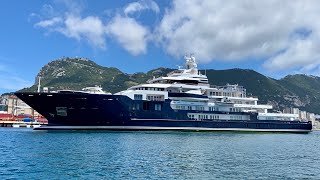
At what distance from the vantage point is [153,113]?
58.8 meters

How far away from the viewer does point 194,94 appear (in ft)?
206

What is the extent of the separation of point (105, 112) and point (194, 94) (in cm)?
→ 1693

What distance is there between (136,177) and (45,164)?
6.30 m

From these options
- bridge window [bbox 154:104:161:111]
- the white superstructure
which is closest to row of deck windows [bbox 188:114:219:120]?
the white superstructure

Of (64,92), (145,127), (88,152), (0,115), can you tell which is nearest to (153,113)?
(145,127)

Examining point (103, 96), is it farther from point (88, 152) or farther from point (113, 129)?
point (88, 152)

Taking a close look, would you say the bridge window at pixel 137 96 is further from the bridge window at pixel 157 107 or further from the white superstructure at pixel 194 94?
the bridge window at pixel 157 107

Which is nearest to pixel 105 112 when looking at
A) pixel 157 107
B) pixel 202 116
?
pixel 157 107

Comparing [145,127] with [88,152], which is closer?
[88,152]

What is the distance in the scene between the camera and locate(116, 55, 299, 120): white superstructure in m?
60.2

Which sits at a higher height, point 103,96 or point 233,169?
point 103,96

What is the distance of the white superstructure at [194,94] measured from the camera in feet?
198

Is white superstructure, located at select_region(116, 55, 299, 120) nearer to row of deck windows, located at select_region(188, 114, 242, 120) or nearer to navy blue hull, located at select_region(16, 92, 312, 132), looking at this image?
row of deck windows, located at select_region(188, 114, 242, 120)

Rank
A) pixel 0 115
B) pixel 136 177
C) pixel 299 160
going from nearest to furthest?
pixel 136 177 < pixel 299 160 < pixel 0 115
